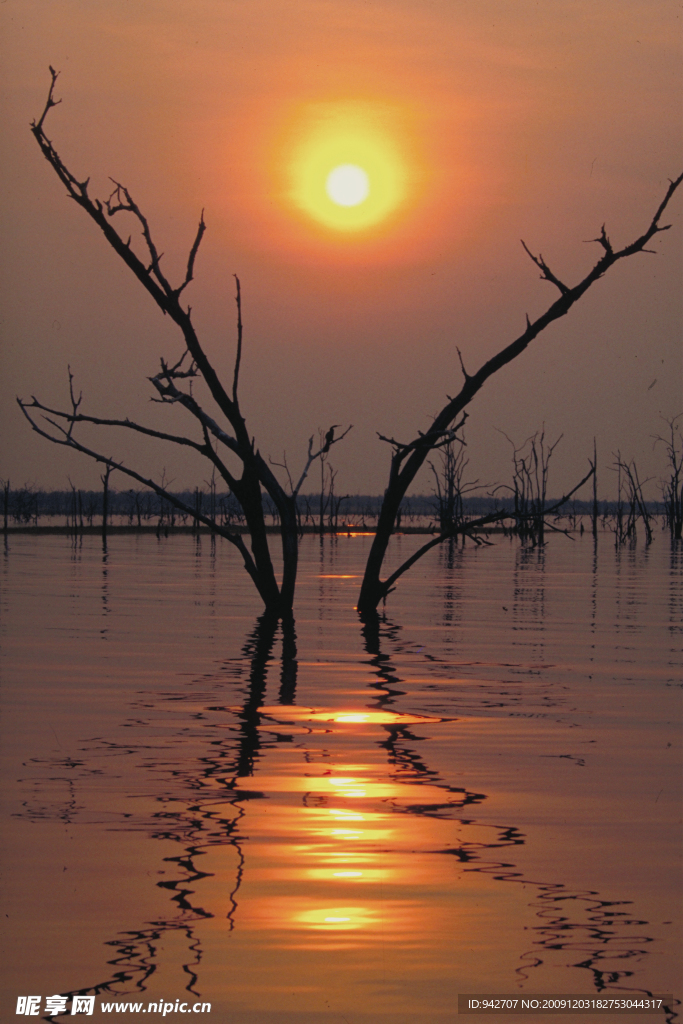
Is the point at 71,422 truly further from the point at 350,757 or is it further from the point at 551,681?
the point at 350,757

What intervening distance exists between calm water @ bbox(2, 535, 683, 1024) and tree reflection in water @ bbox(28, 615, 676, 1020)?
0.05ft

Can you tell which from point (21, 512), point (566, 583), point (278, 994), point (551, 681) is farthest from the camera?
point (21, 512)

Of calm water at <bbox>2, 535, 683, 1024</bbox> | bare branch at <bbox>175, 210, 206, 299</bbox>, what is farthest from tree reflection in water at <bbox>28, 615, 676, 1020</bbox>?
bare branch at <bbox>175, 210, 206, 299</bbox>

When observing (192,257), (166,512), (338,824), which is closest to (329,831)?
(338,824)

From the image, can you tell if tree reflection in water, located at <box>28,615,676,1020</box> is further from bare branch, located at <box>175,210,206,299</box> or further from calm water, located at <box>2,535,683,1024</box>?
bare branch, located at <box>175,210,206,299</box>

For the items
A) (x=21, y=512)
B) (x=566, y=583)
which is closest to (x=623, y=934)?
(x=566, y=583)

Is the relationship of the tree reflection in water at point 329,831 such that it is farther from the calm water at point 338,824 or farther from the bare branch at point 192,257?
the bare branch at point 192,257

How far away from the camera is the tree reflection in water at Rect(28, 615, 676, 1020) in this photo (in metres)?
3.94

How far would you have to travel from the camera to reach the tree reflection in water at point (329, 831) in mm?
3939

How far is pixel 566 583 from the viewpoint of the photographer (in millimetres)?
22484

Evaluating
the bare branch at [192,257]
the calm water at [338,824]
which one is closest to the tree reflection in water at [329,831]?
the calm water at [338,824]

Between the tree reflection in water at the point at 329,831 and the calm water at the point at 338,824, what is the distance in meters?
0.01

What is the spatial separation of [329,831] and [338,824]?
120mm

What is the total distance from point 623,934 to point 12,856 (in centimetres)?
240
